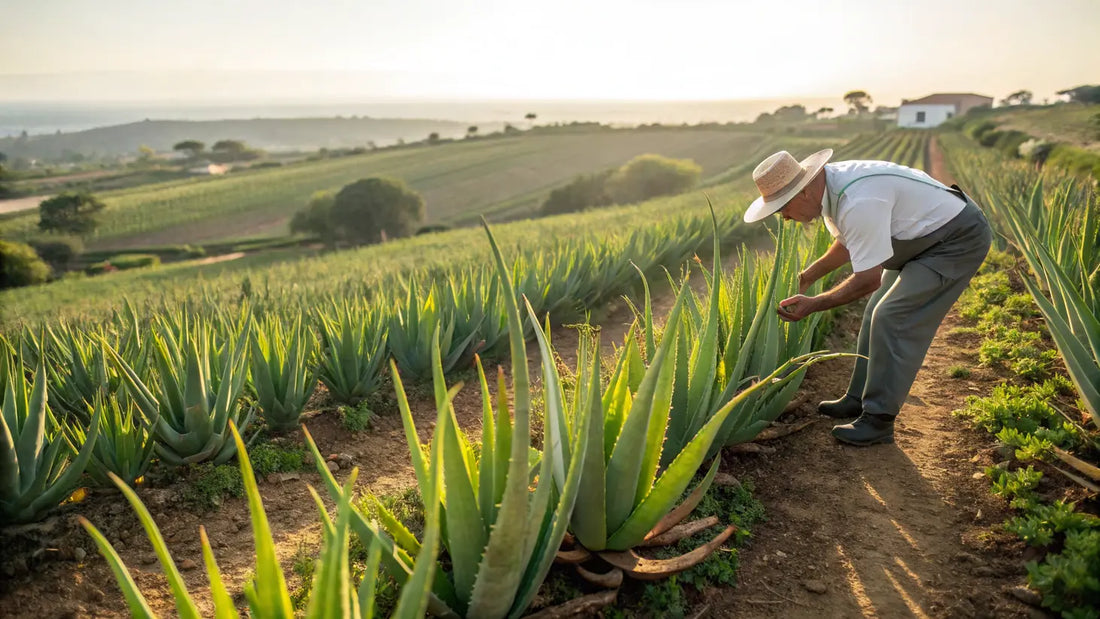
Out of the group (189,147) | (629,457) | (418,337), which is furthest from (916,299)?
(189,147)

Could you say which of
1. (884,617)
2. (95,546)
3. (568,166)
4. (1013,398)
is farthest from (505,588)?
(568,166)

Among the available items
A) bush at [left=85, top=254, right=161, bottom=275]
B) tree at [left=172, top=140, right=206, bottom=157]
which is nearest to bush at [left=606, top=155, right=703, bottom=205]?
bush at [left=85, top=254, right=161, bottom=275]

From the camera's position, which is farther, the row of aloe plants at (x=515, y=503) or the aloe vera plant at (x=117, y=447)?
the aloe vera plant at (x=117, y=447)

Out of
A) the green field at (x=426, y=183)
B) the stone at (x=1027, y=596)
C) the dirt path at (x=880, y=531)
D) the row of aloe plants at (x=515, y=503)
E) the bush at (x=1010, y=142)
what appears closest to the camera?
the row of aloe plants at (x=515, y=503)

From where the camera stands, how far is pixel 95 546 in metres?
2.73

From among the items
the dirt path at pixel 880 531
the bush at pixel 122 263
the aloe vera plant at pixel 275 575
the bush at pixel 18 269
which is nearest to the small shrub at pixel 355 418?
the dirt path at pixel 880 531

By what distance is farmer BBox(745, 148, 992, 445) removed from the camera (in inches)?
121

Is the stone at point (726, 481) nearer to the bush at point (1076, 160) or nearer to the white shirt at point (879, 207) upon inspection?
the white shirt at point (879, 207)

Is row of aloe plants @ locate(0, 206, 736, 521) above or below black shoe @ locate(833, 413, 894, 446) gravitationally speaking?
above

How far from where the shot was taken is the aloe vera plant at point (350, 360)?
165 inches

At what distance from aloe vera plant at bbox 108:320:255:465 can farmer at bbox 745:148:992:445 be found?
279 centimetres

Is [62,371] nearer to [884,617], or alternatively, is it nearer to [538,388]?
[538,388]

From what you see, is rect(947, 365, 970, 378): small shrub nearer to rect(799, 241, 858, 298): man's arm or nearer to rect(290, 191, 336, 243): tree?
rect(799, 241, 858, 298): man's arm

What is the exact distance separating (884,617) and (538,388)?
2.58 m
